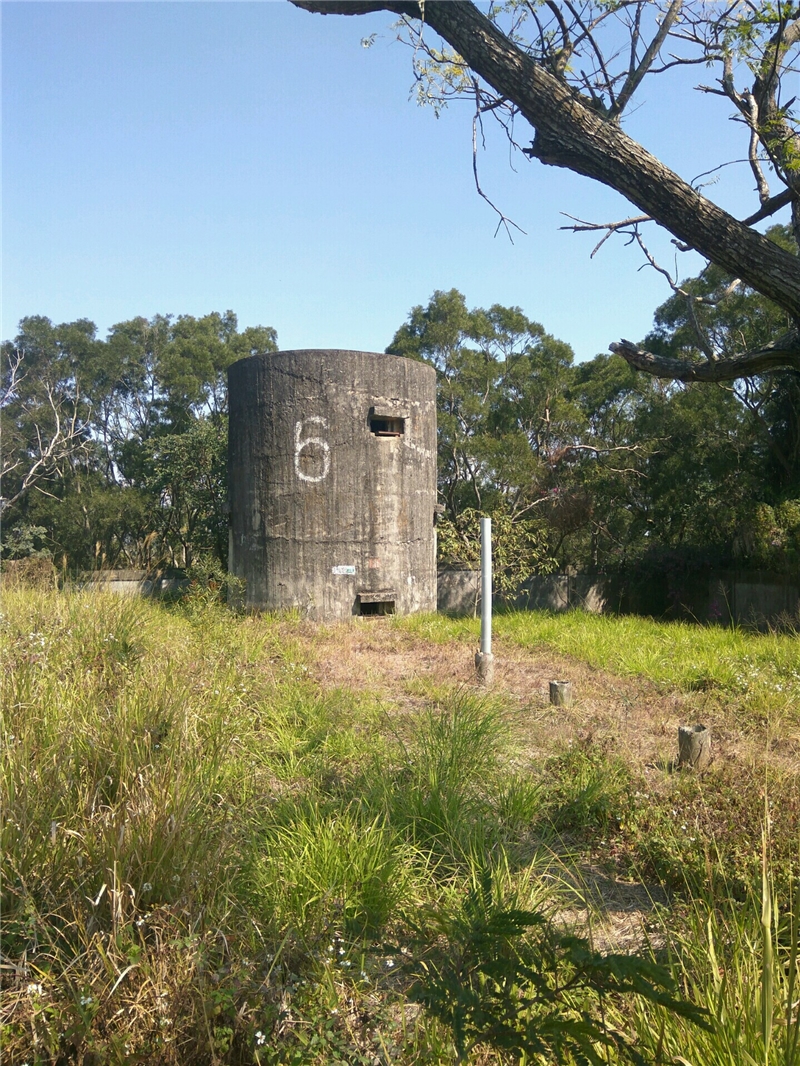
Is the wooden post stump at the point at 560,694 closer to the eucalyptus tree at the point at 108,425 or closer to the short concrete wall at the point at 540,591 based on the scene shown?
the short concrete wall at the point at 540,591

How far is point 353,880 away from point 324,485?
8665 mm

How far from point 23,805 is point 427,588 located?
383 inches

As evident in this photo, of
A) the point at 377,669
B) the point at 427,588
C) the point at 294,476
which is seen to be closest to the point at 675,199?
the point at 377,669

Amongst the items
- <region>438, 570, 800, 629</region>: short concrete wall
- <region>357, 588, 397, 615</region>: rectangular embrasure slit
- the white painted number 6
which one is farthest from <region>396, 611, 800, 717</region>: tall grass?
the white painted number 6

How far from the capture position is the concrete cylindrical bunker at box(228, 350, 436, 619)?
11266 millimetres

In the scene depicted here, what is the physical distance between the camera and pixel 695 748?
180 inches

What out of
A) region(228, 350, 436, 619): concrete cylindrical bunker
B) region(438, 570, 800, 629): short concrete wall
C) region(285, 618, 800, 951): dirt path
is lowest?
region(285, 618, 800, 951): dirt path

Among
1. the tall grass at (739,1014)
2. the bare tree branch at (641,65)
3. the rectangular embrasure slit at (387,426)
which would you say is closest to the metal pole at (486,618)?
the bare tree branch at (641,65)

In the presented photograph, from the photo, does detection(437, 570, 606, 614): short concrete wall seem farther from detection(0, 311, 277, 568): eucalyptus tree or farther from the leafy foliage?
the leafy foliage

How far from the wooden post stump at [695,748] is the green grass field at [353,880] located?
0.66 feet

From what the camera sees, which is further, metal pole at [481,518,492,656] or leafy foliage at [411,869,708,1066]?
metal pole at [481,518,492,656]

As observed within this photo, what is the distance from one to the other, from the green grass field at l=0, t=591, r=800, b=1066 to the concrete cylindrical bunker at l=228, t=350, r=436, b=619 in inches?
219

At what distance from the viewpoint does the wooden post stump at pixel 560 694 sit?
6230mm

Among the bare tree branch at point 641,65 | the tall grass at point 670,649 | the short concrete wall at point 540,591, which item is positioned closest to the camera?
the bare tree branch at point 641,65
